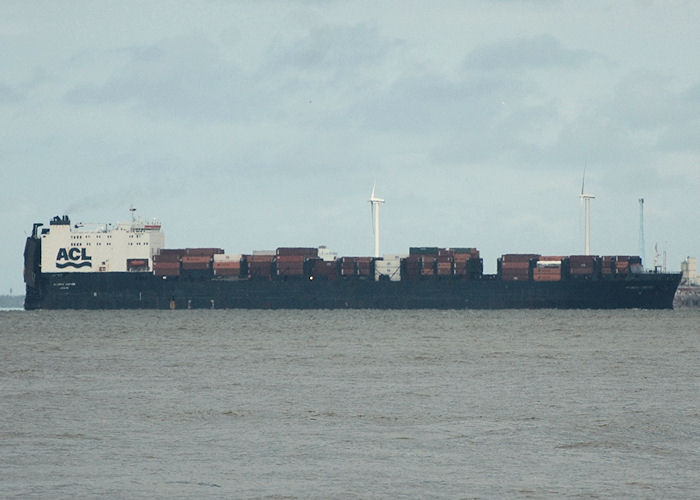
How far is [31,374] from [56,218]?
9221 cm

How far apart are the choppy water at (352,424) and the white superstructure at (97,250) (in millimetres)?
71161

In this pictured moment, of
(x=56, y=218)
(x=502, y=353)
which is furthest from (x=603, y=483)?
(x=56, y=218)

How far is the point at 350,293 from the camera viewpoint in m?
121

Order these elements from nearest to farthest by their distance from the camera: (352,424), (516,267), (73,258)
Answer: (352,424) < (516,267) < (73,258)

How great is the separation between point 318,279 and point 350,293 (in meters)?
4.22

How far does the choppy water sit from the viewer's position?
1884cm

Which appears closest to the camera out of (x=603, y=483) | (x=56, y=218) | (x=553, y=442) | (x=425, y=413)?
(x=603, y=483)

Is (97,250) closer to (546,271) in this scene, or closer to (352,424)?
(546,271)

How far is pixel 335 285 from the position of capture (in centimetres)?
11994

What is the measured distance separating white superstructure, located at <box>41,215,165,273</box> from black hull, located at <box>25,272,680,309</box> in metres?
1.53

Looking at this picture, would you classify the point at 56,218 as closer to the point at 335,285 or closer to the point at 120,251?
the point at 120,251

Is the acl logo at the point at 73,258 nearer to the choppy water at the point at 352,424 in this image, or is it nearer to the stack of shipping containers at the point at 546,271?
the stack of shipping containers at the point at 546,271

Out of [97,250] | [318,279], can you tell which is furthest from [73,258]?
[318,279]

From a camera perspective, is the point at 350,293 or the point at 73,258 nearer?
the point at 350,293
